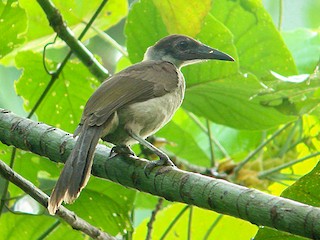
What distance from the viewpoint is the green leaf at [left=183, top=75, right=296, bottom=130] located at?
329 centimetres

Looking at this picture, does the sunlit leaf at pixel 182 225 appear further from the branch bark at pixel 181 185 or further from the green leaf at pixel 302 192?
the green leaf at pixel 302 192

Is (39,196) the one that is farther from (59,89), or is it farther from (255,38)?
(255,38)

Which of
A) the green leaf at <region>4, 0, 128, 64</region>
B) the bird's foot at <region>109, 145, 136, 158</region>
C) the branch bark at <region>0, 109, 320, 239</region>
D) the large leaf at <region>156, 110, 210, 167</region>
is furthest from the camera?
the large leaf at <region>156, 110, 210, 167</region>

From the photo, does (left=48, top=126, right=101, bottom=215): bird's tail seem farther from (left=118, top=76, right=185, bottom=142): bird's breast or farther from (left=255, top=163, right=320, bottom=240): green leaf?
(left=255, top=163, right=320, bottom=240): green leaf

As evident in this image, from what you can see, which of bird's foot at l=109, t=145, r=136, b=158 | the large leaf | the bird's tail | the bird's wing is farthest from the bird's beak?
the bird's tail

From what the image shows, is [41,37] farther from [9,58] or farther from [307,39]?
[307,39]

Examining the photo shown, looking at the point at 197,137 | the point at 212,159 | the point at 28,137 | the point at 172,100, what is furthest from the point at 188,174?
the point at 197,137

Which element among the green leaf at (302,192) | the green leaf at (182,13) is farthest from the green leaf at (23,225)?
the green leaf at (302,192)

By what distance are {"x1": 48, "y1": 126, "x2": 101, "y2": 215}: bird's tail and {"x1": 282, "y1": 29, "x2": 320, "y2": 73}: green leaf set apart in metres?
1.75

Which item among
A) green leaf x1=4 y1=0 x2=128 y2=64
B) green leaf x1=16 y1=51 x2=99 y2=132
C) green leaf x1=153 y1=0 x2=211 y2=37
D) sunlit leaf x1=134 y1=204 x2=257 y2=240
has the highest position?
green leaf x1=153 y1=0 x2=211 y2=37

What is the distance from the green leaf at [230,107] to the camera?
329cm

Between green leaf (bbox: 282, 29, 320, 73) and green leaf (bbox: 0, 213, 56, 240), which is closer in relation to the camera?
green leaf (bbox: 0, 213, 56, 240)

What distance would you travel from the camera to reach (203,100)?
3.31 metres

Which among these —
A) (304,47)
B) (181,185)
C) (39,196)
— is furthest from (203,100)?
(181,185)
